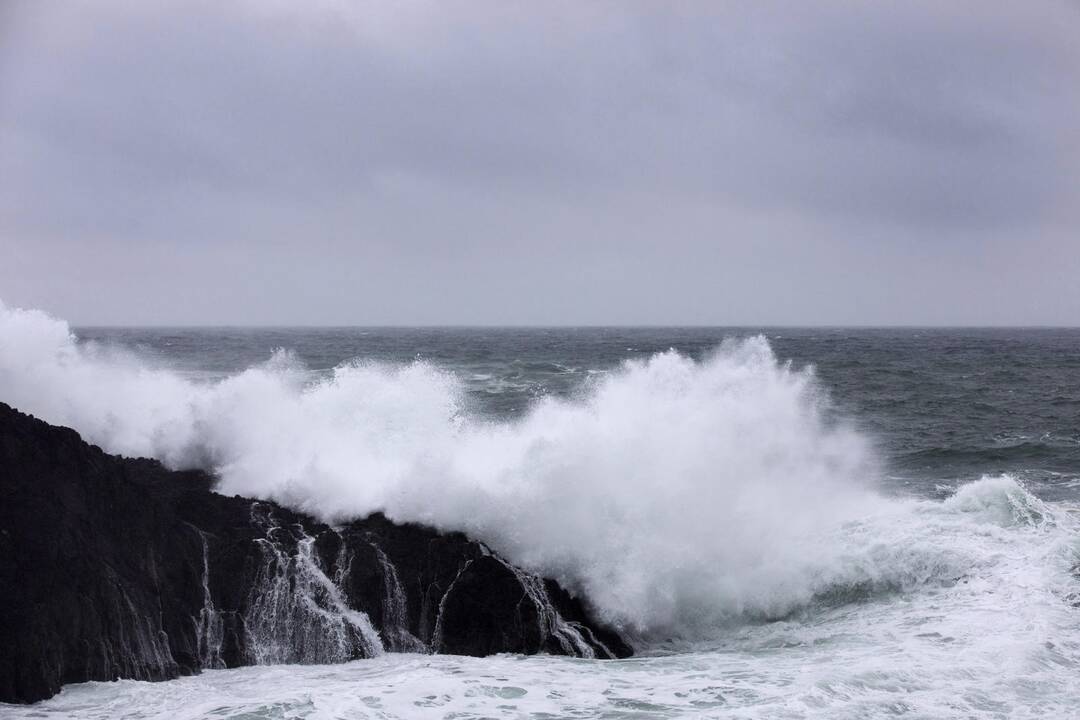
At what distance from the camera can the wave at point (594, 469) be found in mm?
11273

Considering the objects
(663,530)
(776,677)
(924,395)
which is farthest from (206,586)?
(924,395)

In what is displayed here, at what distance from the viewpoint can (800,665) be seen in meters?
9.15

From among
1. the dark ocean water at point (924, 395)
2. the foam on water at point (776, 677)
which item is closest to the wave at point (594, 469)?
the foam on water at point (776, 677)

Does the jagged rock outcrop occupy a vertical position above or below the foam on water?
above

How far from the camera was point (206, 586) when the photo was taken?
948 centimetres

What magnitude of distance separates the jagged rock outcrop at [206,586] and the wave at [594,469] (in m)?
0.78

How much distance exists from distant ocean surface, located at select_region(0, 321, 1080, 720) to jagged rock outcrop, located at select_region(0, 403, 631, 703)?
1.20 feet

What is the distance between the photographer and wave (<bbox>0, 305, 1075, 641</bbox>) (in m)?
11.3

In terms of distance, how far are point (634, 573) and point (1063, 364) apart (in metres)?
47.0

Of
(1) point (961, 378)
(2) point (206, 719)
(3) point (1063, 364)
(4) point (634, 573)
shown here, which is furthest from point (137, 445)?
(3) point (1063, 364)

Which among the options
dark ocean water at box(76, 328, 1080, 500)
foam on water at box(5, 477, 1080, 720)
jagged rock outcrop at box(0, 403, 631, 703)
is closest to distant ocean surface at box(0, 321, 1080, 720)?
foam on water at box(5, 477, 1080, 720)

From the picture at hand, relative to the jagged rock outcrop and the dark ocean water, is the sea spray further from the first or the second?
the dark ocean water

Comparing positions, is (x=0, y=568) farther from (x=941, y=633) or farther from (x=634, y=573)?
(x=941, y=633)

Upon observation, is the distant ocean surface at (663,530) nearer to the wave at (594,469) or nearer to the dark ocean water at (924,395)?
the wave at (594,469)
